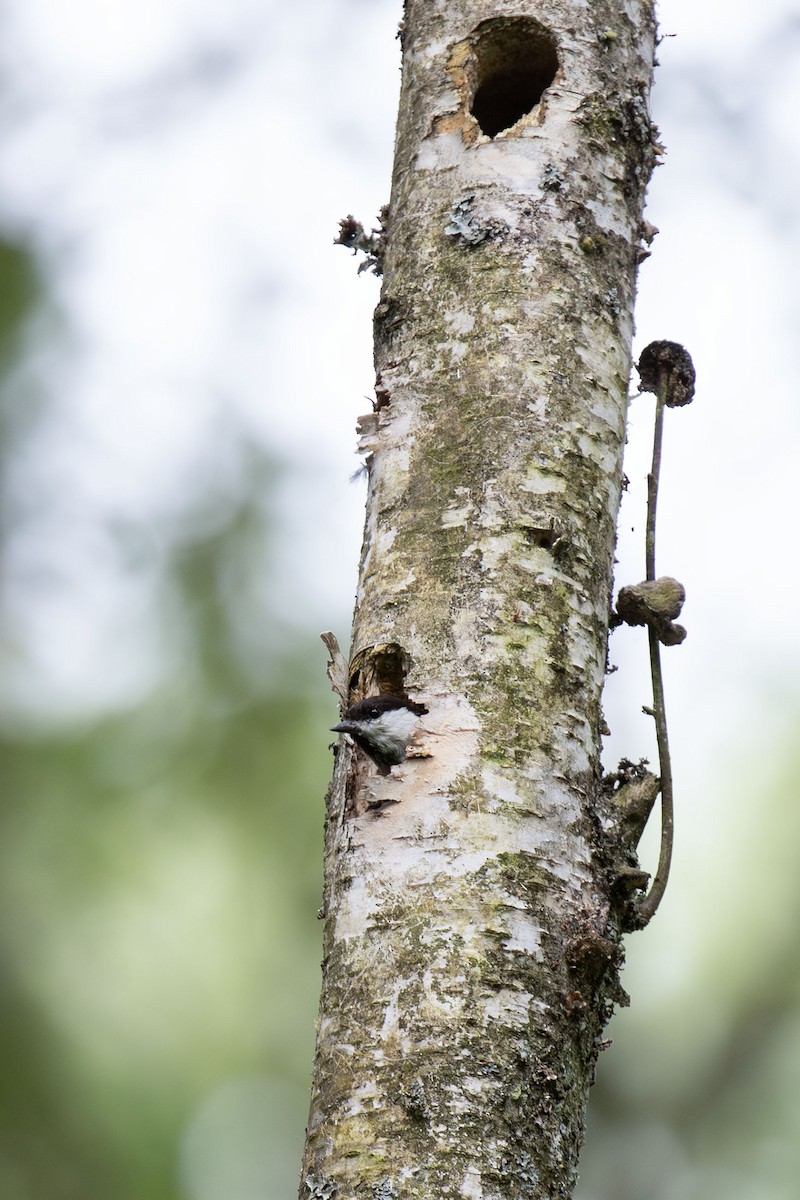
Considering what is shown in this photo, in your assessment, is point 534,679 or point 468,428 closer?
point 534,679

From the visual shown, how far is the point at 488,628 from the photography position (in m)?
2.09

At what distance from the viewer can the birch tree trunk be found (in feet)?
5.89

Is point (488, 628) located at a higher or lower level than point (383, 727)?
higher

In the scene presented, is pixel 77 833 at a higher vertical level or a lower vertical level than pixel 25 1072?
higher

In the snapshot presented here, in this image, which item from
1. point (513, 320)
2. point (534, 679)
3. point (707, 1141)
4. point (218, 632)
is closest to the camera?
point (534, 679)

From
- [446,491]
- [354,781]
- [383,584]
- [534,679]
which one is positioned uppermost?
[446,491]

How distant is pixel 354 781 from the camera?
2098mm

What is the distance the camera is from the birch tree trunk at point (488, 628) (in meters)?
1.79

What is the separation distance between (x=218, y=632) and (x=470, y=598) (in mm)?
6883

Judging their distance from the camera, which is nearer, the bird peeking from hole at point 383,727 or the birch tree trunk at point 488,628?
the birch tree trunk at point 488,628

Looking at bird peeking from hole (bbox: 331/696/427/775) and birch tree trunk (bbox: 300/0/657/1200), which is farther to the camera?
bird peeking from hole (bbox: 331/696/427/775)

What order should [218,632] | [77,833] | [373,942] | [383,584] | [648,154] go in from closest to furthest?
[373,942] < [383,584] < [648,154] < [77,833] < [218,632]

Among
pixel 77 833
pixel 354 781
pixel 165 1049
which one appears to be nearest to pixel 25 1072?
pixel 165 1049

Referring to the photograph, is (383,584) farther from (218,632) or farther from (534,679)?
(218,632)
